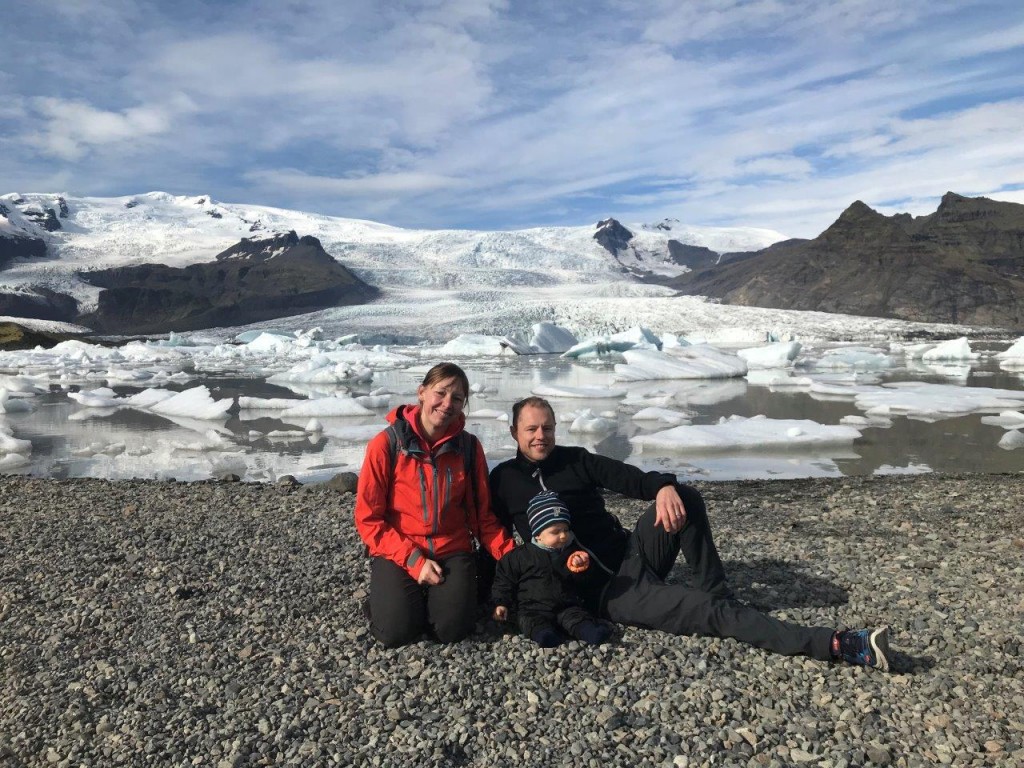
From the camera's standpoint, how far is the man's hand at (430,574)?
312 cm

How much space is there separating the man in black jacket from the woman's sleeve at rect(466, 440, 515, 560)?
0.07m

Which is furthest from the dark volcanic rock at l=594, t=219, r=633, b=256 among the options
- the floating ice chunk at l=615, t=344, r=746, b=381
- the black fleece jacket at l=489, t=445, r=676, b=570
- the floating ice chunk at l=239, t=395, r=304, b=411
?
the black fleece jacket at l=489, t=445, r=676, b=570

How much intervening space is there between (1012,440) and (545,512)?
26.8 feet

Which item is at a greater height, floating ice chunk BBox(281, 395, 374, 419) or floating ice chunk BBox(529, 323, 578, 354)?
floating ice chunk BBox(529, 323, 578, 354)

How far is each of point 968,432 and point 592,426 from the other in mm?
4748

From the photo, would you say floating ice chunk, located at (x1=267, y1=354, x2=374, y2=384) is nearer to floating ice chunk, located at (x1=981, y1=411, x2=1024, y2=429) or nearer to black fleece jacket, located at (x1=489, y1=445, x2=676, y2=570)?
floating ice chunk, located at (x1=981, y1=411, x2=1024, y2=429)

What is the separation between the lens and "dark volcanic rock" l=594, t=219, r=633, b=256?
128m

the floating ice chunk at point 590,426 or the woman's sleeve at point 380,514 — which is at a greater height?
the woman's sleeve at point 380,514

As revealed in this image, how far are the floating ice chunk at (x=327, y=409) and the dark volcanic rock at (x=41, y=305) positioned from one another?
2588 inches

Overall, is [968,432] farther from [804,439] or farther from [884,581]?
[884,581]

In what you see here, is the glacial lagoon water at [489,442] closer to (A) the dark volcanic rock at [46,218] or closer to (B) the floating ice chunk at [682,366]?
(B) the floating ice chunk at [682,366]

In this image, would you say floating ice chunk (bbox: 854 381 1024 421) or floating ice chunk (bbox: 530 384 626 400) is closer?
floating ice chunk (bbox: 854 381 1024 421)

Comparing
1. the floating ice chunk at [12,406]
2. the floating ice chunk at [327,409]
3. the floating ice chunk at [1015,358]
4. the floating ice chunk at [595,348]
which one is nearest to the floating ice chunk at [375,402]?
the floating ice chunk at [327,409]

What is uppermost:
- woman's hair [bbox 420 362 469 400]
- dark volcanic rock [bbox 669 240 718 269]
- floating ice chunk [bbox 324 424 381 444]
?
dark volcanic rock [bbox 669 240 718 269]
